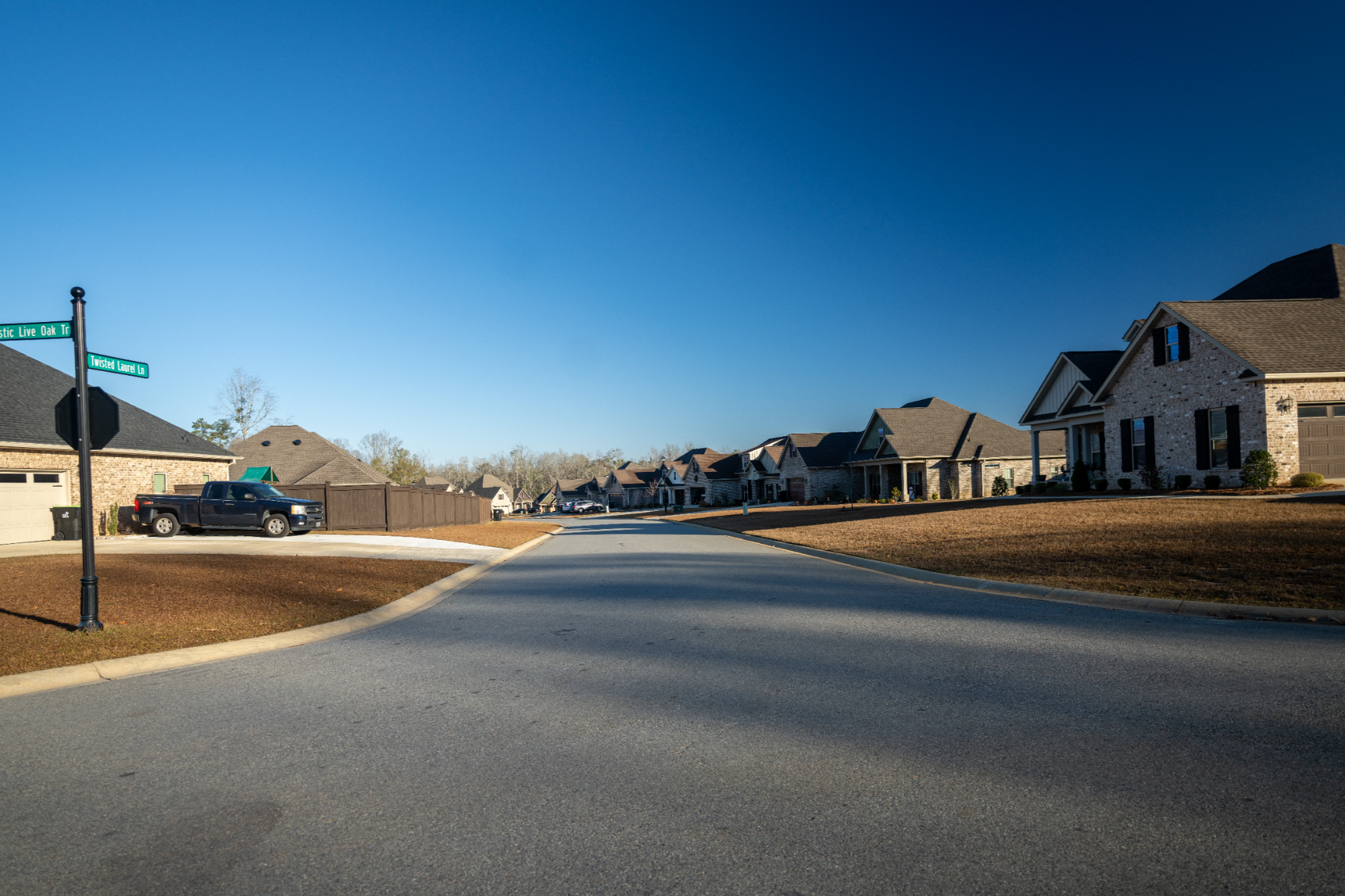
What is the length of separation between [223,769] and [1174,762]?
17.9ft

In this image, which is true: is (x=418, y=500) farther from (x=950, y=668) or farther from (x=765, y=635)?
(x=950, y=668)

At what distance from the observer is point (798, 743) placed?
4.55m

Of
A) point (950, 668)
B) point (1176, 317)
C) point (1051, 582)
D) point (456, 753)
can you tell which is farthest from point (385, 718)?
point (1176, 317)

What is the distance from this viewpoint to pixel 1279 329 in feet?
76.3

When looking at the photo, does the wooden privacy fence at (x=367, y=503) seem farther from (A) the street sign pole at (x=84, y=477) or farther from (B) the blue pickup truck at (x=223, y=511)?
(A) the street sign pole at (x=84, y=477)

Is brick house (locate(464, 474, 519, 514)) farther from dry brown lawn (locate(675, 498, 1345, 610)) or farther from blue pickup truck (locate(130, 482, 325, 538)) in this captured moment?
dry brown lawn (locate(675, 498, 1345, 610))

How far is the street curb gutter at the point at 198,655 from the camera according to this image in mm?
6469

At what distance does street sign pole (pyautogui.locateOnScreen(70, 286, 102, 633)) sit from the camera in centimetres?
814

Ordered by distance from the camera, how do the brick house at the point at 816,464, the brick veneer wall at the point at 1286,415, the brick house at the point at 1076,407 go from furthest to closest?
the brick house at the point at 816,464, the brick house at the point at 1076,407, the brick veneer wall at the point at 1286,415

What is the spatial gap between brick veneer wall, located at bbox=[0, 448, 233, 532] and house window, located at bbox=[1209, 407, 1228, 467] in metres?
33.9

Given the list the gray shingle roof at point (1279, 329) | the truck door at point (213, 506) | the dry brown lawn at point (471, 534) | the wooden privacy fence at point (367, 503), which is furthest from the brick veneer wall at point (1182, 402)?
the truck door at point (213, 506)

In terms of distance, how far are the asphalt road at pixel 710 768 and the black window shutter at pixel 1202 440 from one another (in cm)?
1937

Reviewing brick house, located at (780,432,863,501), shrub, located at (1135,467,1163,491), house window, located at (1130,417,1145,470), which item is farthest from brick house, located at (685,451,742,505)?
shrub, located at (1135,467,1163,491)

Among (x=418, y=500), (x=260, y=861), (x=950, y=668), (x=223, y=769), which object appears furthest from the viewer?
(x=418, y=500)
